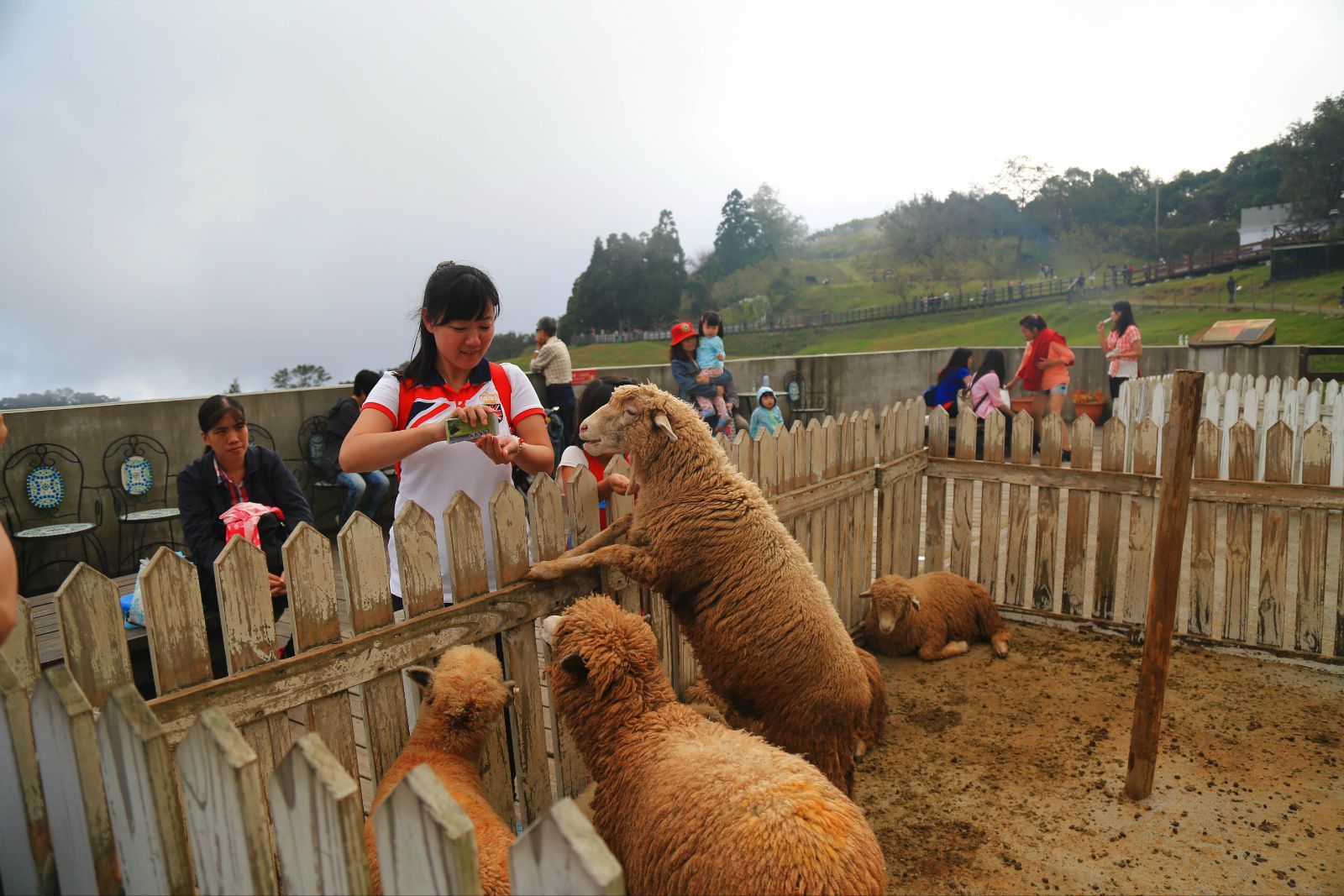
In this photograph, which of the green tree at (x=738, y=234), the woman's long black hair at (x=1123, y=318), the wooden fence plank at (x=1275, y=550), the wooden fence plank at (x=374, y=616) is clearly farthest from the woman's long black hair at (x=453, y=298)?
A: the green tree at (x=738, y=234)

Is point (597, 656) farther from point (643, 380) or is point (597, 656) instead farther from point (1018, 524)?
point (643, 380)

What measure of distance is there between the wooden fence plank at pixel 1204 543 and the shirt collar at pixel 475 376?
480 cm

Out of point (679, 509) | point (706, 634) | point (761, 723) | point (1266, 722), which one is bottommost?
point (1266, 722)

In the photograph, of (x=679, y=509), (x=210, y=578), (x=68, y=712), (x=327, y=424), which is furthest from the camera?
(x=327, y=424)

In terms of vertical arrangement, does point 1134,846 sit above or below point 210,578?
below

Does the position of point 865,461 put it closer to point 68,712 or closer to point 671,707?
point 671,707

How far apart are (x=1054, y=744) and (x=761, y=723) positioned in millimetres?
1900

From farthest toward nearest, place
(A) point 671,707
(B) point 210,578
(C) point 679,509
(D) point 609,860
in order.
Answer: (B) point 210,578 → (C) point 679,509 → (A) point 671,707 → (D) point 609,860

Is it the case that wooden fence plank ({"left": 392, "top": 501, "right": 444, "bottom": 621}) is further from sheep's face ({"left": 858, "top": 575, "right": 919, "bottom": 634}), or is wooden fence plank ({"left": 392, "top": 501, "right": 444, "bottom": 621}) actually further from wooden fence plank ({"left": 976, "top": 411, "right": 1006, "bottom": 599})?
wooden fence plank ({"left": 976, "top": 411, "right": 1006, "bottom": 599})

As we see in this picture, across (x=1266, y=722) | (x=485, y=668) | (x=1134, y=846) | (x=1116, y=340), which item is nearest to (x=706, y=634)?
(x=485, y=668)

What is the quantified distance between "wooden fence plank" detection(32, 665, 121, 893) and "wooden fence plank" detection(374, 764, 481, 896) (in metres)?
0.69

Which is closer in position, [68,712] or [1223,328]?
[68,712]

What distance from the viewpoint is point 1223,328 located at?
15.1 meters

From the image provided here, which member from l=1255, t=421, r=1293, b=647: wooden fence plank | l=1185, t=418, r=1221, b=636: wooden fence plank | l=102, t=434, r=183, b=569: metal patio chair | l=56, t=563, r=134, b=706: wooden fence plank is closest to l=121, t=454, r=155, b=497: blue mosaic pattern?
l=102, t=434, r=183, b=569: metal patio chair
